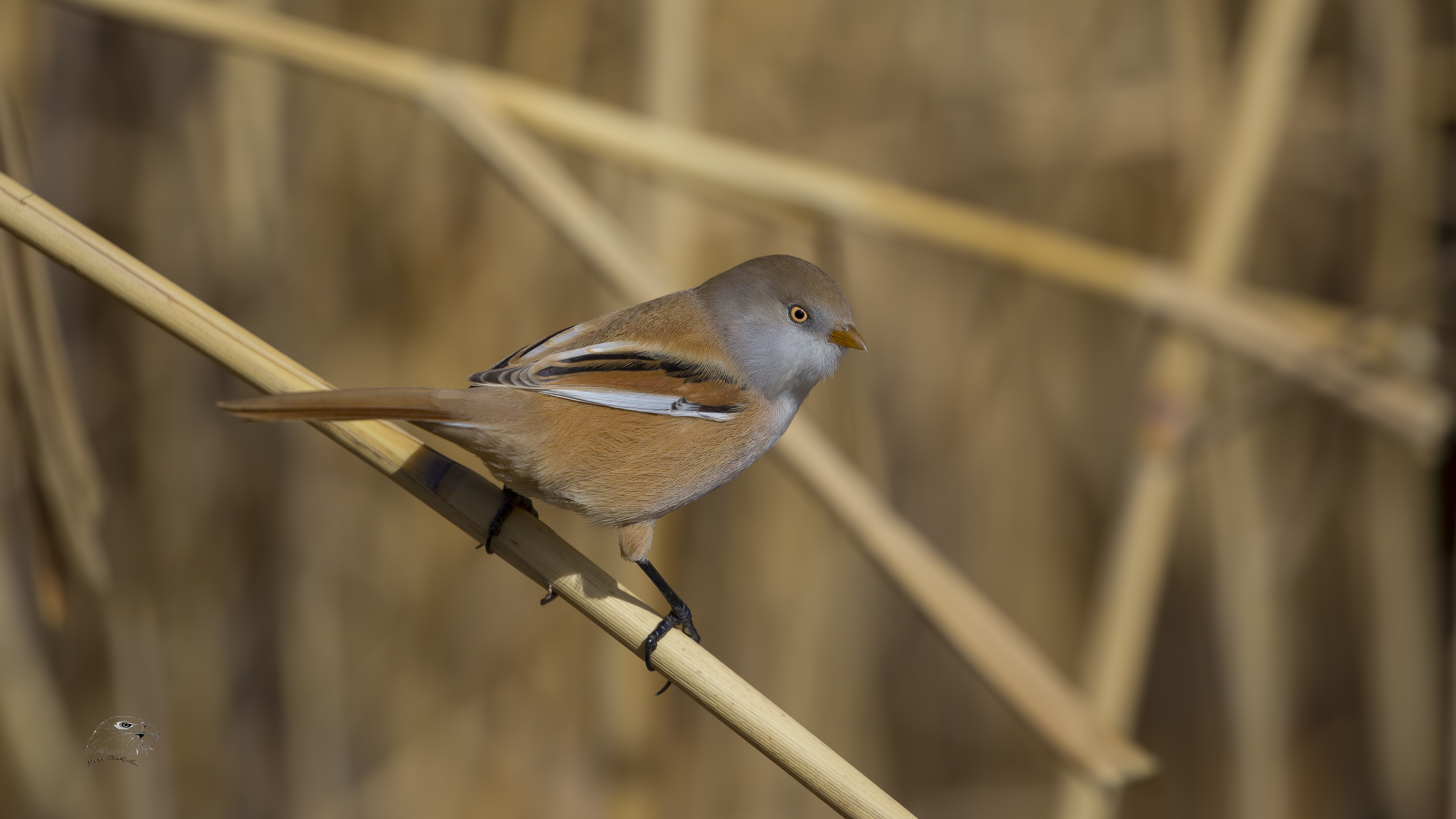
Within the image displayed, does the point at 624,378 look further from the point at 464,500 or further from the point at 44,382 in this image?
the point at 44,382

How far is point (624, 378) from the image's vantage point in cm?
147

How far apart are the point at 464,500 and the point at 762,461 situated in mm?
1588

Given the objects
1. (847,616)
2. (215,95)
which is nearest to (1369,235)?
(847,616)

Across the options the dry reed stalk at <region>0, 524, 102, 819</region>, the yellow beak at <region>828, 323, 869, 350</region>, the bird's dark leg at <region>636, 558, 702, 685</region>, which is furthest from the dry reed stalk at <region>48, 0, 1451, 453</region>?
the dry reed stalk at <region>0, 524, 102, 819</region>

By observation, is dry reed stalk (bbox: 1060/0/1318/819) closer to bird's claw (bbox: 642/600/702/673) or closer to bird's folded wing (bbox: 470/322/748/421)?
bird's claw (bbox: 642/600/702/673)

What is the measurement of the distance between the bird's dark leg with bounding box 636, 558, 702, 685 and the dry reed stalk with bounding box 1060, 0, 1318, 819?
3.91 feet

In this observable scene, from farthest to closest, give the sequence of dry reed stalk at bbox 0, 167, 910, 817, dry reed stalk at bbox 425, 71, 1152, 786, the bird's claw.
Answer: dry reed stalk at bbox 425, 71, 1152, 786
the bird's claw
dry reed stalk at bbox 0, 167, 910, 817

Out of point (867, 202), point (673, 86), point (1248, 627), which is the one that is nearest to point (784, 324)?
point (867, 202)

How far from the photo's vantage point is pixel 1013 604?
11.4ft

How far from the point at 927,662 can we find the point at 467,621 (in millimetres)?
1746

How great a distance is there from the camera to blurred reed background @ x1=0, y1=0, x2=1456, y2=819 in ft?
7.74

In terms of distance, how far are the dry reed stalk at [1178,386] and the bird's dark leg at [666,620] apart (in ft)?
3.91

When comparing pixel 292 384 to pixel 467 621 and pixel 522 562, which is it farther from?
pixel 467 621

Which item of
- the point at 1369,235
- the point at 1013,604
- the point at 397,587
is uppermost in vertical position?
the point at 1369,235
